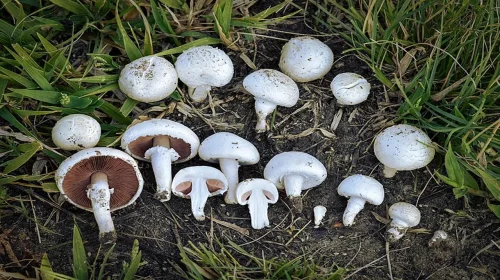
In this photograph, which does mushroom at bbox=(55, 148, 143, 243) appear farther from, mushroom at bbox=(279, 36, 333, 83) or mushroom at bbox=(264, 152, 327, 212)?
mushroom at bbox=(279, 36, 333, 83)

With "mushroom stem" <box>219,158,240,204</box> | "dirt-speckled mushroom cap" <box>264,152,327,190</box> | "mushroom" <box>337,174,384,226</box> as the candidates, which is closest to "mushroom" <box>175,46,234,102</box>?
"mushroom stem" <box>219,158,240,204</box>

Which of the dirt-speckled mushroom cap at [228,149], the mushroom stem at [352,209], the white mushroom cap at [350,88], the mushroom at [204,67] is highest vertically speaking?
the mushroom at [204,67]

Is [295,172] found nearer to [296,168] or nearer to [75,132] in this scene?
[296,168]

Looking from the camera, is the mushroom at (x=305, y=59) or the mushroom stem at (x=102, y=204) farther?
the mushroom at (x=305, y=59)

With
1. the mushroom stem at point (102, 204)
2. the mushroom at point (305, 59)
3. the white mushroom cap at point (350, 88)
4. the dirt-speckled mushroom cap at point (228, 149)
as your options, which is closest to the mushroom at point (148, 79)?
the dirt-speckled mushroom cap at point (228, 149)

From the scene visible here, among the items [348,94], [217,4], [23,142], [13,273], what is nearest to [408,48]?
[348,94]

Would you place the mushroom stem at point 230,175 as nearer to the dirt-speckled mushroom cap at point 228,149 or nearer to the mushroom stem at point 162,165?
the dirt-speckled mushroom cap at point 228,149
